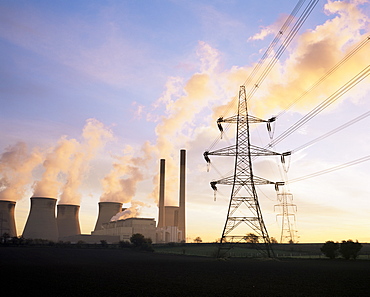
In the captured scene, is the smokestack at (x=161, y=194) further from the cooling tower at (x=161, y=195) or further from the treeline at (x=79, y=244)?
the treeline at (x=79, y=244)

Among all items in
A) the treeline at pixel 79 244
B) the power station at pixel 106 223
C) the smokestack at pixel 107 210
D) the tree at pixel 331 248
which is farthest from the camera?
the smokestack at pixel 107 210

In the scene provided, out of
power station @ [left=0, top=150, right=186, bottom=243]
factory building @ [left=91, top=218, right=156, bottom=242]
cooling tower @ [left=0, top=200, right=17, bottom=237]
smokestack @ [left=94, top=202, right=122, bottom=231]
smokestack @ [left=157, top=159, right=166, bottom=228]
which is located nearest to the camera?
power station @ [left=0, top=150, right=186, bottom=243]

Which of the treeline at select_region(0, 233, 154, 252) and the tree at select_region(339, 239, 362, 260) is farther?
the treeline at select_region(0, 233, 154, 252)

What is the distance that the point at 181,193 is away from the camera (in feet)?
325

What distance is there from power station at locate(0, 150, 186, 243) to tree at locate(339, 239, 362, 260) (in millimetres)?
52642

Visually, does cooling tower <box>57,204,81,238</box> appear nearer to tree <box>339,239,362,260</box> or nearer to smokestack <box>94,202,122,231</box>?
smokestack <box>94,202,122,231</box>

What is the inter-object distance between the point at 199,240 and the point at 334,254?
235 feet

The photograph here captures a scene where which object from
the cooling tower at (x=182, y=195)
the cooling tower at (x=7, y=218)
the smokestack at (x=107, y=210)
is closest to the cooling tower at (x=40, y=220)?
the cooling tower at (x=7, y=218)

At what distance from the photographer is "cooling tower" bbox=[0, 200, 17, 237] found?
305ft

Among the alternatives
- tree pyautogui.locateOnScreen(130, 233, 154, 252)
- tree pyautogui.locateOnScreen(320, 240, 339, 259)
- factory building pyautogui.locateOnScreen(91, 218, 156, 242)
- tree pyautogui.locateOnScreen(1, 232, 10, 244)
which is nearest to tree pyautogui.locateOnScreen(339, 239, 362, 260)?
tree pyautogui.locateOnScreen(320, 240, 339, 259)

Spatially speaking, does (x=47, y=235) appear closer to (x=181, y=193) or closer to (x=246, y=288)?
(x=181, y=193)

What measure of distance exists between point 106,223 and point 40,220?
19.1m

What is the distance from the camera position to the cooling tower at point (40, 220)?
8944cm

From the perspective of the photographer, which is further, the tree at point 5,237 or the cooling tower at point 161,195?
the cooling tower at point 161,195
